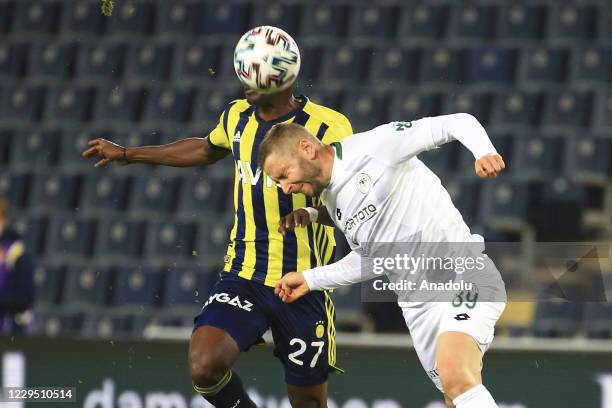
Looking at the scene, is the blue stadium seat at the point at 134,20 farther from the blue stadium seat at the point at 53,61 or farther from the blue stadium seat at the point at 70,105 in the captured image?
the blue stadium seat at the point at 70,105

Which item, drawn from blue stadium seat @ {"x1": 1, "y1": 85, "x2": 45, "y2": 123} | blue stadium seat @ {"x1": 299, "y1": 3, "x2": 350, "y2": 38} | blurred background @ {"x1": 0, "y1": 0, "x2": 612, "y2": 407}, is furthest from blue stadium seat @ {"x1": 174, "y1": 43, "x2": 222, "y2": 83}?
blue stadium seat @ {"x1": 1, "y1": 85, "x2": 45, "y2": 123}

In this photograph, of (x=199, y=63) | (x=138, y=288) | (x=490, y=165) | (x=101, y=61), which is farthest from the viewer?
(x=101, y=61)

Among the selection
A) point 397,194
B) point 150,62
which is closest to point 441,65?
point 150,62

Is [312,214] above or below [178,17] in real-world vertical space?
below

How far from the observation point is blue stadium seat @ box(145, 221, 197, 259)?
379 inches

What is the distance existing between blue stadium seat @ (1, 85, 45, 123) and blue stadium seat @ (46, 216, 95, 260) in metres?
1.33

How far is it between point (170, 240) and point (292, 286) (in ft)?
15.4

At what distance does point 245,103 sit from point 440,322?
1.46 m

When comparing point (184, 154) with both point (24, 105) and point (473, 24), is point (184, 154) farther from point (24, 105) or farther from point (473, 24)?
point (24, 105)

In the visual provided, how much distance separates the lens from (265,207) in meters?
5.36

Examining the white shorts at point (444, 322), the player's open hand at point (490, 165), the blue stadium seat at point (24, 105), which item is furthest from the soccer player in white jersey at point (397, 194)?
the blue stadium seat at point (24, 105)

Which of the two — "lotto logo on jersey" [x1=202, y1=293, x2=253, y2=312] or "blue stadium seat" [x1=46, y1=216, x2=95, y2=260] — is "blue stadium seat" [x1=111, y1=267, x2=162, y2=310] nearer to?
"blue stadium seat" [x1=46, y1=216, x2=95, y2=260]

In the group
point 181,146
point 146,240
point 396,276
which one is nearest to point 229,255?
point 181,146

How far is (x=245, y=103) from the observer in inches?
219
